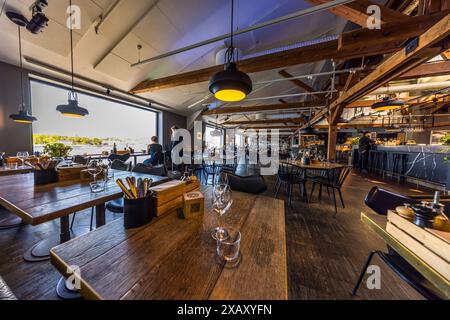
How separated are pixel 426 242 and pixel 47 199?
225 centimetres

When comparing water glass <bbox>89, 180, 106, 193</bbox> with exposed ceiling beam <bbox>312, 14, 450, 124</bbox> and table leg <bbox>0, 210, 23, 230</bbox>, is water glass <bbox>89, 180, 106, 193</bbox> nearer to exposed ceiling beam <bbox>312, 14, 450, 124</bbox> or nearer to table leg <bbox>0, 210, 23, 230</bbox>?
table leg <bbox>0, 210, 23, 230</bbox>

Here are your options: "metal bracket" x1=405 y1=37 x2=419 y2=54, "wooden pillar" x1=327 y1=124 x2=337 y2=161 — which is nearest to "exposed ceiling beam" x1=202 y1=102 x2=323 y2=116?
"wooden pillar" x1=327 y1=124 x2=337 y2=161

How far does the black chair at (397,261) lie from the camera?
93 centimetres

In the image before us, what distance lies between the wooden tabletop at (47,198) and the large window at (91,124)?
67.7 inches

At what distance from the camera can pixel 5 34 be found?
9.04 ft

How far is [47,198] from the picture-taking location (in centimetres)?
126

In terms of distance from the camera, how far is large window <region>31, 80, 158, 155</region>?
4038mm

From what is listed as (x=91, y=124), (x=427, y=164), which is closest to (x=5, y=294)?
(x=91, y=124)

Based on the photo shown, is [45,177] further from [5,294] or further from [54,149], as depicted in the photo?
[5,294]
